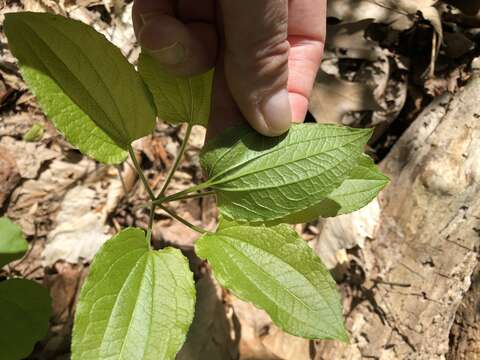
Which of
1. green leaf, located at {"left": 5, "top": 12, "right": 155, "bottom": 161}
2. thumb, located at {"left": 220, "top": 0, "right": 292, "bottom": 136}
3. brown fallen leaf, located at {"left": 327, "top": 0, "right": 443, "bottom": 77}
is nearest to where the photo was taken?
green leaf, located at {"left": 5, "top": 12, "right": 155, "bottom": 161}

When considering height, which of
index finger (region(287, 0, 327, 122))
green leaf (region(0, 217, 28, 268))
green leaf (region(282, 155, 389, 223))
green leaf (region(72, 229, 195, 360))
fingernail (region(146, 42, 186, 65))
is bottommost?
green leaf (region(0, 217, 28, 268))

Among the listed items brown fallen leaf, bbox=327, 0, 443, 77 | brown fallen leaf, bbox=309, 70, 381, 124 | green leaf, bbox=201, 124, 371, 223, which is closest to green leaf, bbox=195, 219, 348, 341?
green leaf, bbox=201, 124, 371, 223

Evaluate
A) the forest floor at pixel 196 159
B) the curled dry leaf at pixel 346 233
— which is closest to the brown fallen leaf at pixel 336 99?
the forest floor at pixel 196 159

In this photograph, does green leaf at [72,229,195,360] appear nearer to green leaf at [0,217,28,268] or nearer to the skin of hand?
the skin of hand

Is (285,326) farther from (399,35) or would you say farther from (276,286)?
(399,35)

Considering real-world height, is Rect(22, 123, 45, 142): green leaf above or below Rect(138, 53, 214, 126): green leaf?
below

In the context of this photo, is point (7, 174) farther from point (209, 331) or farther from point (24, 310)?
point (209, 331)

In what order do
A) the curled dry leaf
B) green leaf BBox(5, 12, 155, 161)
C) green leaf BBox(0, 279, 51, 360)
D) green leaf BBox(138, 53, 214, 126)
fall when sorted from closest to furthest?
green leaf BBox(5, 12, 155, 161) → green leaf BBox(138, 53, 214, 126) → green leaf BBox(0, 279, 51, 360) → the curled dry leaf
